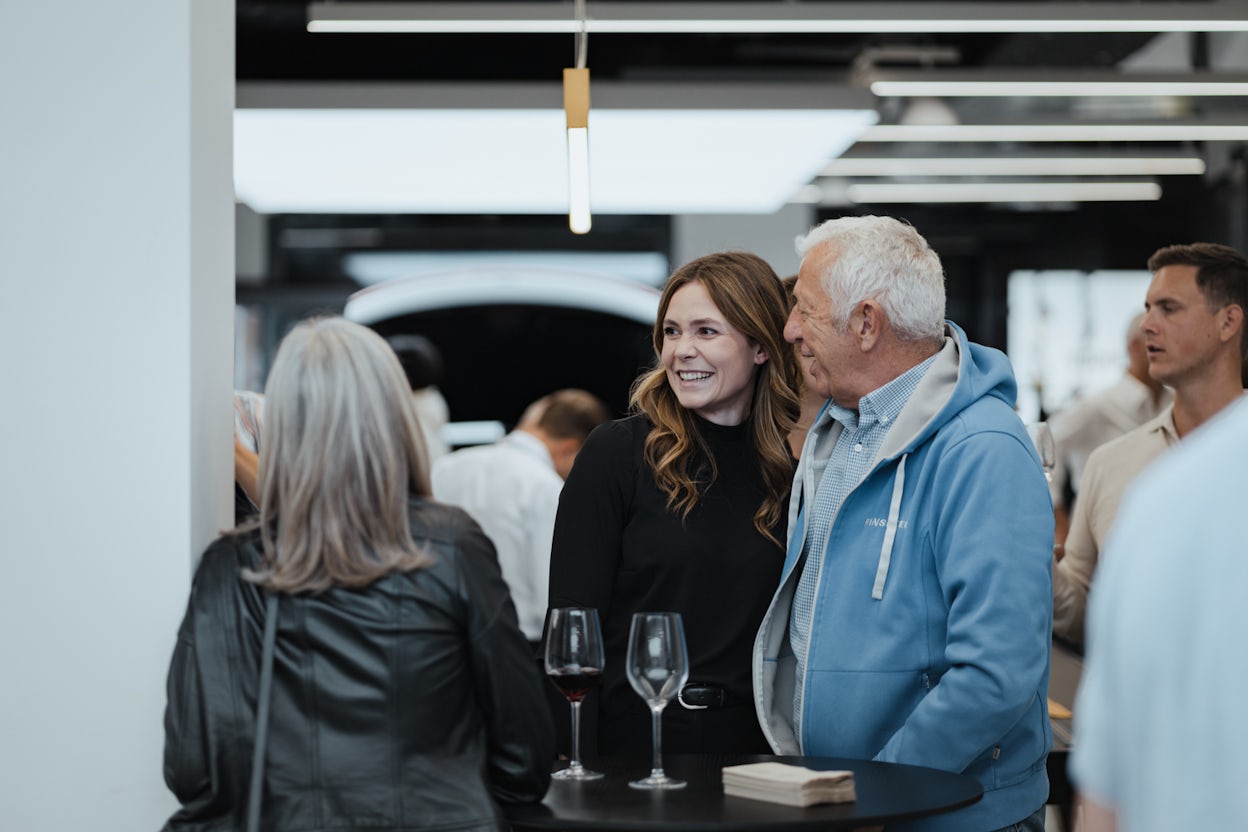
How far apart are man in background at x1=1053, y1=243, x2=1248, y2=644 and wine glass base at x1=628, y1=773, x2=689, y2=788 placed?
1.84 m

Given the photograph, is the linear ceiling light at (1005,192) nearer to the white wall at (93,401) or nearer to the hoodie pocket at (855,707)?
the hoodie pocket at (855,707)

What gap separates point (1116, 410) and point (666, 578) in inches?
124

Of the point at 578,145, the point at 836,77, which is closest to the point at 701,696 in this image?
the point at 578,145

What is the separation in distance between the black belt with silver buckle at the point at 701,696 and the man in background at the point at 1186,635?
142 centimetres

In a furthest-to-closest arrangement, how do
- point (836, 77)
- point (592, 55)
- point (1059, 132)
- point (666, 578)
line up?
point (592, 55)
point (836, 77)
point (1059, 132)
point (666, 578)

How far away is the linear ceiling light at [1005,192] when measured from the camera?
7.90 metres

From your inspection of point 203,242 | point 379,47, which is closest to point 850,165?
point 379,47

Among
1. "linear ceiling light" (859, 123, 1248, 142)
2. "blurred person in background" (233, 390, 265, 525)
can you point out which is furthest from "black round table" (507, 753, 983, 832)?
"linear ceiling light" (859, 123, 1248, 142)

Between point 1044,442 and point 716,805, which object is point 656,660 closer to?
point 716,805

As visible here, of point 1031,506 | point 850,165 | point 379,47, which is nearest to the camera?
point 1031,506

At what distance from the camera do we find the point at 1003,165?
7062 millimetres

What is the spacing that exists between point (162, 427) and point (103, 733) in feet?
1.51

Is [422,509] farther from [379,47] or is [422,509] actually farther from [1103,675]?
[379,47]

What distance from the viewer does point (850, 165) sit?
22.7ft
